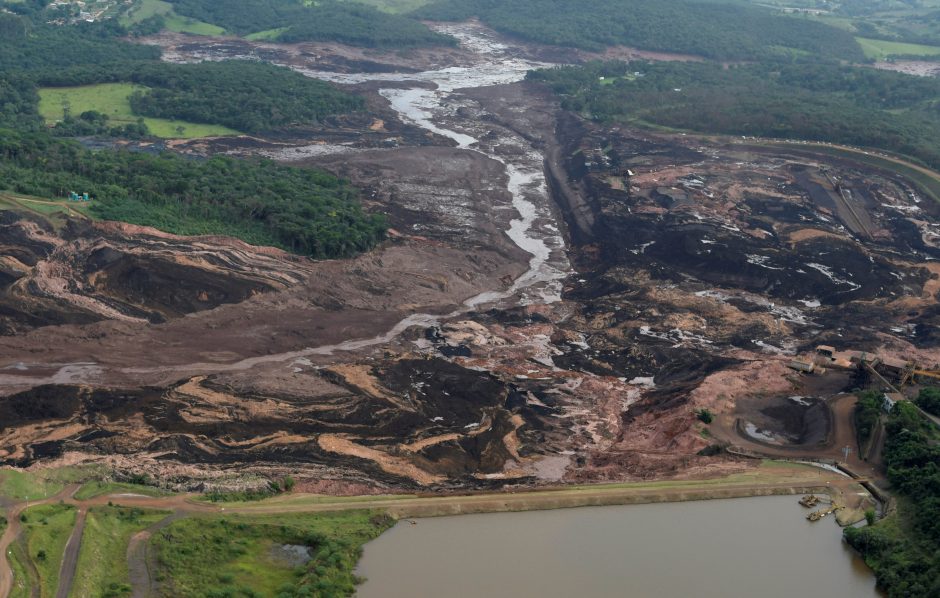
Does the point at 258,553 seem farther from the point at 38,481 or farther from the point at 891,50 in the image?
the point at 891,50

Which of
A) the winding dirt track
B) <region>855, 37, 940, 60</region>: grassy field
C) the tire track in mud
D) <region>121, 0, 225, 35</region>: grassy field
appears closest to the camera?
the tire track in mud

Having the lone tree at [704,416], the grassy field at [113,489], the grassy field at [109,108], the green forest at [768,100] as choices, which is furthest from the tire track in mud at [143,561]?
A: the green forest at [768,100]

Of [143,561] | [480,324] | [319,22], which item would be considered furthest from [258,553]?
[319,22]

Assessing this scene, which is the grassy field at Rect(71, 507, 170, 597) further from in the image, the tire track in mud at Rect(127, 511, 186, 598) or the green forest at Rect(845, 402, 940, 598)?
the green forest at Rect(845, 402, 940, 598)

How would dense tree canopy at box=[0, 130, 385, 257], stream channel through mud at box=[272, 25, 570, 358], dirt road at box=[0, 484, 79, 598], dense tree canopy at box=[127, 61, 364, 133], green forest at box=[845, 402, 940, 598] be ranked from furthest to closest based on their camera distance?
dense tree canopy at box=[127, 61, 364, 133] < stream channel through mud at box=[272, 25, 570, 358] < dense tree canopy at box=[0, 130, 385, 257] < green forest at box=[845, 402, 940, 598] < dirt road at box=[0, 484, 79, 598]

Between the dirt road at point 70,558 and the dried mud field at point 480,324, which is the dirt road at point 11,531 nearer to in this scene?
the dirt road at point 70,558

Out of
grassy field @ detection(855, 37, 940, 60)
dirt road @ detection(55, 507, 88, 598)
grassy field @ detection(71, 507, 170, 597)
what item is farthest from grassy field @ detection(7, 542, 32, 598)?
grassy field @ detection(855, 37, 940, 60)

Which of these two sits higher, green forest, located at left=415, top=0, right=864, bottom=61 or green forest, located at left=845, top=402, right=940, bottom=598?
green forest, located at left=415, top=0, right=864, bottom=61
